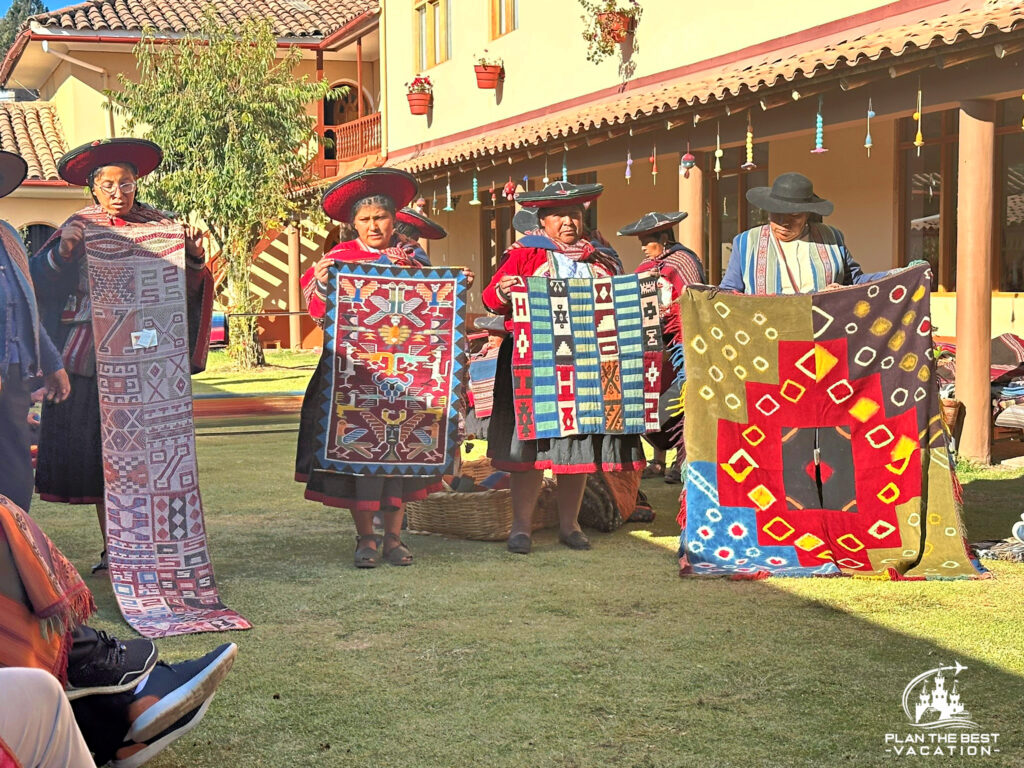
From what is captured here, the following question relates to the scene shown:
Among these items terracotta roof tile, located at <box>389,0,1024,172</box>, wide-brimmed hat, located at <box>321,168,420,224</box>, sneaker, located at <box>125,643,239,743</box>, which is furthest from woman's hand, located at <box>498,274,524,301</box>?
terracotta roof tile, located at <box>389,0,1024,172</box>

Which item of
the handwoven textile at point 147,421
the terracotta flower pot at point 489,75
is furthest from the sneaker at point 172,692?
the terracotta flower pot at point 489,75

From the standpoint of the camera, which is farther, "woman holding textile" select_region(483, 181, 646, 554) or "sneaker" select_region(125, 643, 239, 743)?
"woman holding textile" select_region(483, 181, 646, 554)

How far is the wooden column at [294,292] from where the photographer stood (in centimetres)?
2222

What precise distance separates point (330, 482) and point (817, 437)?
2.20 meters

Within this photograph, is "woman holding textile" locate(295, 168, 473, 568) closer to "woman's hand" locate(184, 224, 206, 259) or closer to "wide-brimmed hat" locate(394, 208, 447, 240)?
"woman's hand" locate(184, 224, 206, 259)

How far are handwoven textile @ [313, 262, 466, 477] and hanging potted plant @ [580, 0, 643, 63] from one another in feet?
27.6

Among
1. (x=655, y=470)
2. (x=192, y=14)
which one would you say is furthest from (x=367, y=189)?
(x=192, y=14)

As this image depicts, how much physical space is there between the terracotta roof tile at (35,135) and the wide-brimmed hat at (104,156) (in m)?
18.3

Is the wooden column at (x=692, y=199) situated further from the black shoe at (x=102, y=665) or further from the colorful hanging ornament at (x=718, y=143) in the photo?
the black shoe at (x=102, y=665)

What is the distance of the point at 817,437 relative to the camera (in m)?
5.71

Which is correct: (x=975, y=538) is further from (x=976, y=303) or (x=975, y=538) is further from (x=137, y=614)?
(x=137, y=614)

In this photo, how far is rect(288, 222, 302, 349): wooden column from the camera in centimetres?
2222

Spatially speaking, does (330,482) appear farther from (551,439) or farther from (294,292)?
(294,292)

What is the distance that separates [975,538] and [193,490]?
3687mm
